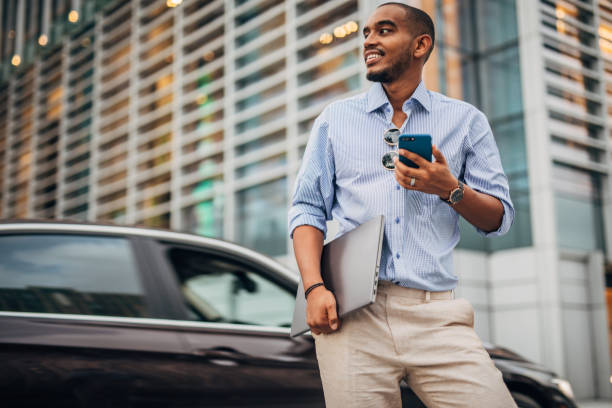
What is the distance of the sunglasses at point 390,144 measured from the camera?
1.82m

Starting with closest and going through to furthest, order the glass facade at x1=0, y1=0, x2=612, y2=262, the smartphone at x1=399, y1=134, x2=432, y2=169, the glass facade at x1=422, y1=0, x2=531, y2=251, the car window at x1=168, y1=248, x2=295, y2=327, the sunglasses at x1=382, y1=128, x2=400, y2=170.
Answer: the smartphone at x1=399, y1=134, x2=432, y2=169 < the sunglasses at x1=382, y1=128, x2=400, y2=170 < the car window at x1=168, y1=248, x2=295, y2=327 < the glass facade at x1=0, y1=0, x2=612, y2=262 < the glass facade at x1=422, y1=0, x2=531, y2=251

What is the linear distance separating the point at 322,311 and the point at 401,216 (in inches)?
14.4

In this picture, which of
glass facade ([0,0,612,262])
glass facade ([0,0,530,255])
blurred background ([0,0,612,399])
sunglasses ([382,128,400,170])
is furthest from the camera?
glass facade ([0,0,530,255])

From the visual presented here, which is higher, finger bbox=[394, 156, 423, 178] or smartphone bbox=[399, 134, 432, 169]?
smartphone bbox=[399, 134, 432, 169]

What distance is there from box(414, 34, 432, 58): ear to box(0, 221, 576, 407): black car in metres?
1.43

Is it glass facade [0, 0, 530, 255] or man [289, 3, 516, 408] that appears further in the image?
glass facade [0, 0, 530, 255]

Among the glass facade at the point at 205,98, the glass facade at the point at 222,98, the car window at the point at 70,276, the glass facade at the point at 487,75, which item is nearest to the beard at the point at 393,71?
the car window at the point at 70,276

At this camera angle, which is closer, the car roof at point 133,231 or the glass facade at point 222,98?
the car roof at point 133,231

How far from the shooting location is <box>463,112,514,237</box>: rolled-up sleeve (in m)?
1.84

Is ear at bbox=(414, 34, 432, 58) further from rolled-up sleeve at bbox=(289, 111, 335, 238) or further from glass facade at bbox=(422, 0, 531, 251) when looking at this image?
glass facade at bbox=(422, 0, 531, 251)

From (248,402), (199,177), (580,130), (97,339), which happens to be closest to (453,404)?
(248,402)

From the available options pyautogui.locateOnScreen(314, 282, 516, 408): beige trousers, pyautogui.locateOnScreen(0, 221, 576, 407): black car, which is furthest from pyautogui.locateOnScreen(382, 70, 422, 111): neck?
pyautogui.locateOnScreen(0, 221, 576, 407): black car

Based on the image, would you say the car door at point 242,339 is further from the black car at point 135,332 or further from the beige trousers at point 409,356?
the beige trousers at point 409,356

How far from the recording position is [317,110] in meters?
12.2
